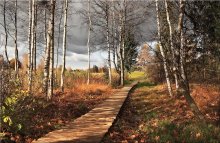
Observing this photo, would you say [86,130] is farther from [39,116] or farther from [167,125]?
[39,116]

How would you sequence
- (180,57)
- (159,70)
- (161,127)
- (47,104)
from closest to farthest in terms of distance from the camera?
1. (161,127)
2. (180,57)
3. (47,104)
4. (159,70)

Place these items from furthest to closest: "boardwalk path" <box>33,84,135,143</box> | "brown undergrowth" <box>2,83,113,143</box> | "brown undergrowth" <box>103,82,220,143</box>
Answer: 1. "brown undergrowth" <box>103,82,220,143</box>
2. "brown undergrowth" <box>2,83,113,143</box>
3. "boardwalk path" <box>33,84,135,143</box>

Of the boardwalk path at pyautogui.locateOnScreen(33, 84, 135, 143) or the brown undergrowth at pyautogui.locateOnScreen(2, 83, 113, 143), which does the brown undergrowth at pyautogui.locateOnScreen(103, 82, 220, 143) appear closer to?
the boardwalk path at pyautogui.locateOnScreen(33, 84, 135, 143)

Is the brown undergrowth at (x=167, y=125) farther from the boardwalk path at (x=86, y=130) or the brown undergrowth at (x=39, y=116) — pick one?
the brown undergrowth at (x=39, y=116)

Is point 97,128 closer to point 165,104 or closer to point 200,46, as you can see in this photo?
point 165,104

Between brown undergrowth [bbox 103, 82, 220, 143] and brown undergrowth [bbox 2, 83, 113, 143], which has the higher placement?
brown undergrowth [bbox 2, 83, 113, 143]

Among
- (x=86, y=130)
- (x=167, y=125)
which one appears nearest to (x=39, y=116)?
(x=86, y=130)

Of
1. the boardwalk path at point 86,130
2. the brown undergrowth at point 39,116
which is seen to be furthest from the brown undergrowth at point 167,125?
the brown undergrowth at point 39,116

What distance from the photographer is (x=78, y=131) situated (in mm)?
10352

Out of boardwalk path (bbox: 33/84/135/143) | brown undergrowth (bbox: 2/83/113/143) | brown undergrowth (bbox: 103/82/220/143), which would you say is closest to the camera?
boardwalk path (bbox: 33/84/135/143)

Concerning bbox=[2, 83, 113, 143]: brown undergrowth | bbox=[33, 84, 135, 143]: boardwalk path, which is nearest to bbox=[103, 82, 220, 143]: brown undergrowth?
bbox=[33, 84, 135, 143]: boardwalk path

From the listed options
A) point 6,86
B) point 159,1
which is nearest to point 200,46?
point 159,1

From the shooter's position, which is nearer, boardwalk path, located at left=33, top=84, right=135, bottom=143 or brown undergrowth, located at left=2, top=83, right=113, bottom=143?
boardwalk path, located at left=33, top=84, right=135, bottom=143

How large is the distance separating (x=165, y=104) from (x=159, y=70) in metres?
22.3
